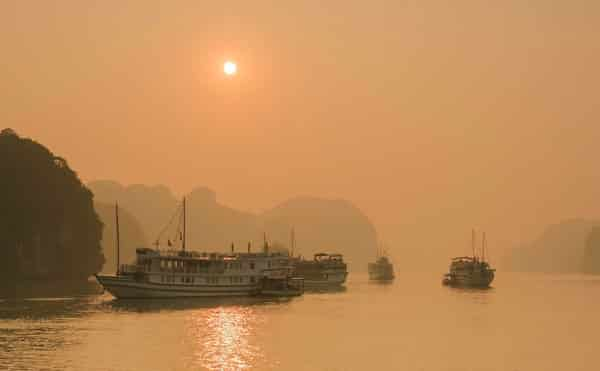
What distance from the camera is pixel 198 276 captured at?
11981 cm

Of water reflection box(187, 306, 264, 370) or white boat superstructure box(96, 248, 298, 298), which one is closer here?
water reflection box(187, 306, 264, 370)

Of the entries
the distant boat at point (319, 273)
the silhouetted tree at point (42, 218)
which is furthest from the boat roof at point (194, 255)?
the silhouetted tree at point (42, 218)

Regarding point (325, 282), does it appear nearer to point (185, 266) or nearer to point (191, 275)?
point (191, 275)

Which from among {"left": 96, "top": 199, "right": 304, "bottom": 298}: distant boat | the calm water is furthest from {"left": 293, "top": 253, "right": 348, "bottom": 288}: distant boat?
the calm water

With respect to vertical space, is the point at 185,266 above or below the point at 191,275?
above

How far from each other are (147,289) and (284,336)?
43.2 meters

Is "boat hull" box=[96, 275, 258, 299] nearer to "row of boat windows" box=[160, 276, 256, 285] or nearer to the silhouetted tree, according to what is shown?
"row of boat windows" box=[160, 276, 256, 285]

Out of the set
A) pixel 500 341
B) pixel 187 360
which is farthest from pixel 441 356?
pixel 187 360

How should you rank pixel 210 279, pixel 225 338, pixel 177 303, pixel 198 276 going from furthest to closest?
1. pixel 210 279
2. pixel 198 276
3. pixel 177 303
4. pixel 225 338

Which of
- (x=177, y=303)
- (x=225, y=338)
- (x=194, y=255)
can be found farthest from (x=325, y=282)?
(x=225, y=338)

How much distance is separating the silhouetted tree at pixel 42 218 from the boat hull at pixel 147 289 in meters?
51.9

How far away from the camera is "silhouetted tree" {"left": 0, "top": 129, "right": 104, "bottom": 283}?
15750 centimetres

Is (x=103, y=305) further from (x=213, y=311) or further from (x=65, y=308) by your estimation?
(x=213, y=311)

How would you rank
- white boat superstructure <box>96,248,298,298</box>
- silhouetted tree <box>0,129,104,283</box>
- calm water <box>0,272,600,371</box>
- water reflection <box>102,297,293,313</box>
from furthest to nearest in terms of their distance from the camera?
silhouetted tree <box>0,129,104,283</box> → white boat superstructure <box>96,248,298,298</box> → water reflection <box>102,297,293,313</box> → calm water <box>0,272,600,371</box>
